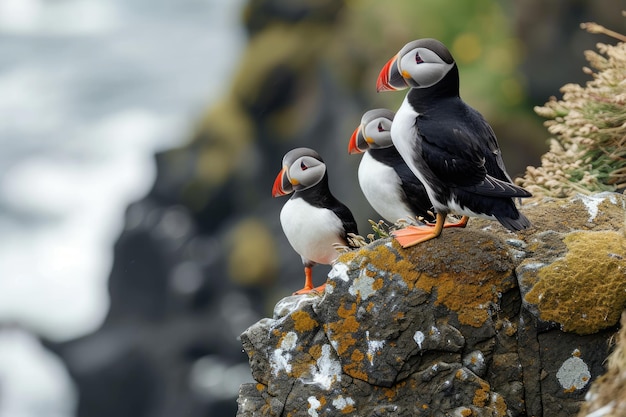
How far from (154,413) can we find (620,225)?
1356 centimetres

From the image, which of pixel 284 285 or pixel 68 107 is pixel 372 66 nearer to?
pixel 284 285

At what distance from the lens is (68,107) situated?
31.5 m

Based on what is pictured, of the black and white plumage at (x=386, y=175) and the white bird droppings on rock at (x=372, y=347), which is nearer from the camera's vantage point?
the white bird droppings on rock at (x=372, y=347)

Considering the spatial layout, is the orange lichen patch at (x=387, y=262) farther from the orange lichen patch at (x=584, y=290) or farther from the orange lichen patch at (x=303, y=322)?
the orange lichen patch at (x=584, y=290)

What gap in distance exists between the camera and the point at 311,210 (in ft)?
16.9

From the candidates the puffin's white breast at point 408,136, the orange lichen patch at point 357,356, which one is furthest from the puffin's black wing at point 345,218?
the orange lichen patch at point 357,356

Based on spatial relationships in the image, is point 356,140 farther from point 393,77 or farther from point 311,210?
point 393,77

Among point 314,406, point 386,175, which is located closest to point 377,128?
point 386,175

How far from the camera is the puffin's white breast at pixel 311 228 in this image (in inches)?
202

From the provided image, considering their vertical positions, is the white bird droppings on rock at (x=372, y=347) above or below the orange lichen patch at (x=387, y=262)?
below

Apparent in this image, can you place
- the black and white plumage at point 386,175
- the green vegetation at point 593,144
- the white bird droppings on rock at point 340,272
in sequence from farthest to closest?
the green vegetation at point 593,144
the black and white plumage at point 386,175
the white bird droppings on rock at point 340,272

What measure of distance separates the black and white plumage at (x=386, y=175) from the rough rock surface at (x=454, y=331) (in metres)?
0.72

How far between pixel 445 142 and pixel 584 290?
1000 mm

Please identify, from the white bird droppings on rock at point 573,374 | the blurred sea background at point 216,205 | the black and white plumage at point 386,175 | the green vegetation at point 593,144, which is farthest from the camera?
the blurred sea background at point 216,205
